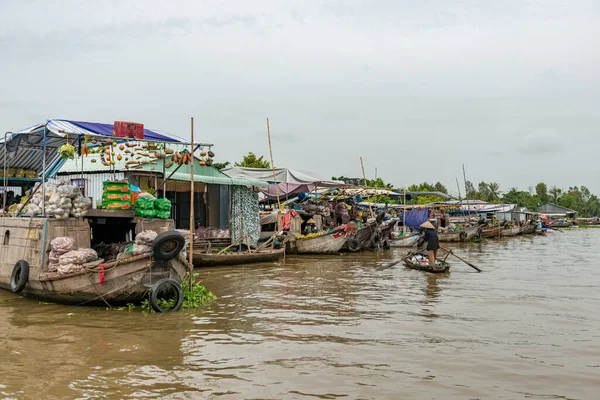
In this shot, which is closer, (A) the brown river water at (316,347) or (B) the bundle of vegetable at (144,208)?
(A) the brown river water at (316,347)

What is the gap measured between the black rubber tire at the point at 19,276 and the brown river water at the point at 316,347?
324mm

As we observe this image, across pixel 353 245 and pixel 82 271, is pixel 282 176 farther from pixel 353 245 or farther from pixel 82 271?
pixel 82 271

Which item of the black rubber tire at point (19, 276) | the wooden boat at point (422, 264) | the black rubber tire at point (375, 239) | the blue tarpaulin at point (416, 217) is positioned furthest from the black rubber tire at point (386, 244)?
the black rubber tire at point (19, 276)

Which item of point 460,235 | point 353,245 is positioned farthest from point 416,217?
point 353,245

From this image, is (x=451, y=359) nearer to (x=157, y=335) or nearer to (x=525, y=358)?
(x=525, y=358)

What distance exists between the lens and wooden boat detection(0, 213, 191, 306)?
7680 mm

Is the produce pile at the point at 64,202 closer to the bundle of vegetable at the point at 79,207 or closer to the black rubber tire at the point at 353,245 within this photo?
the bundle of vegetable at the point at 79,207

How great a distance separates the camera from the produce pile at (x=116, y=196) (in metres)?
8.66

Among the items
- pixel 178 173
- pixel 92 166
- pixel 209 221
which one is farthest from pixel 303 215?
pixel 92 166

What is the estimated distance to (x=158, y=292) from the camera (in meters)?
7.73

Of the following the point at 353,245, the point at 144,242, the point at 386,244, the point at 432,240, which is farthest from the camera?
the point at 386,244

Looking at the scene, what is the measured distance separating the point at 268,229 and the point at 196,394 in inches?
614

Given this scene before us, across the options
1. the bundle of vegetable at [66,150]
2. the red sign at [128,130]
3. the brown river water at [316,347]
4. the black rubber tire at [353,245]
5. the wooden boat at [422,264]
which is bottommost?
the brown river water at [316,347]

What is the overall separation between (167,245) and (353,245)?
1290 centimetres
